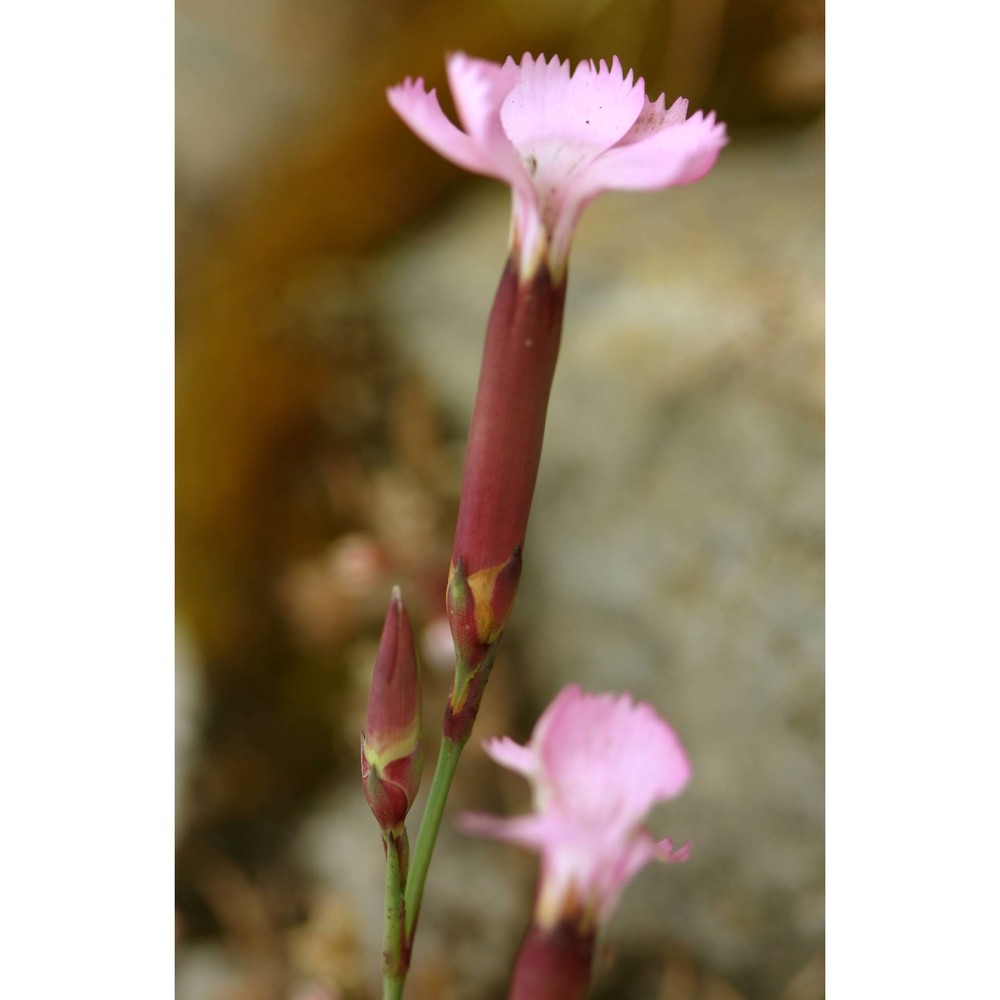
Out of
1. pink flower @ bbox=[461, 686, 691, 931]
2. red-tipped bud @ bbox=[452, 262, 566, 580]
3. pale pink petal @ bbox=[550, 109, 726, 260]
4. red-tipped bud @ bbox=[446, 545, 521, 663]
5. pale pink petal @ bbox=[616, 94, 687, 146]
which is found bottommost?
pink flower @ bbox=[461, 686, 691, 931]

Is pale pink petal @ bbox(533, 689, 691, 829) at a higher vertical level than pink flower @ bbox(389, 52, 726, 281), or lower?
lower

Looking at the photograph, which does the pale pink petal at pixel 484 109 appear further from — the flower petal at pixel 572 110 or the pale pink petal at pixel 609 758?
the pale pink petal at pixel 609 758

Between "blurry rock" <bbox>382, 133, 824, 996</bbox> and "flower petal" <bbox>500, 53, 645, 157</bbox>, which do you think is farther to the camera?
"blurry rock" <bbox>382, 133, 824, 996</bbox>

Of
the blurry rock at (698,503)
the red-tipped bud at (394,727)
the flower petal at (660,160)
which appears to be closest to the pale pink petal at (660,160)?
the flower petal at (660,160)

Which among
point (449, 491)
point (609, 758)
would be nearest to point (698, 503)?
point (449, 491)

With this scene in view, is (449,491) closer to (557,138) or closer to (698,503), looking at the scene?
(698,503)

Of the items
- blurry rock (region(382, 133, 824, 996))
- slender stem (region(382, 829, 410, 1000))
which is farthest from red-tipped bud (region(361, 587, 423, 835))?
blurry rock (region(382, 133, 824, 996))

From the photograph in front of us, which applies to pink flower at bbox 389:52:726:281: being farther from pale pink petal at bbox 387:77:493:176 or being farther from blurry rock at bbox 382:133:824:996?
blurry rock at bbox 382:133:824:996
